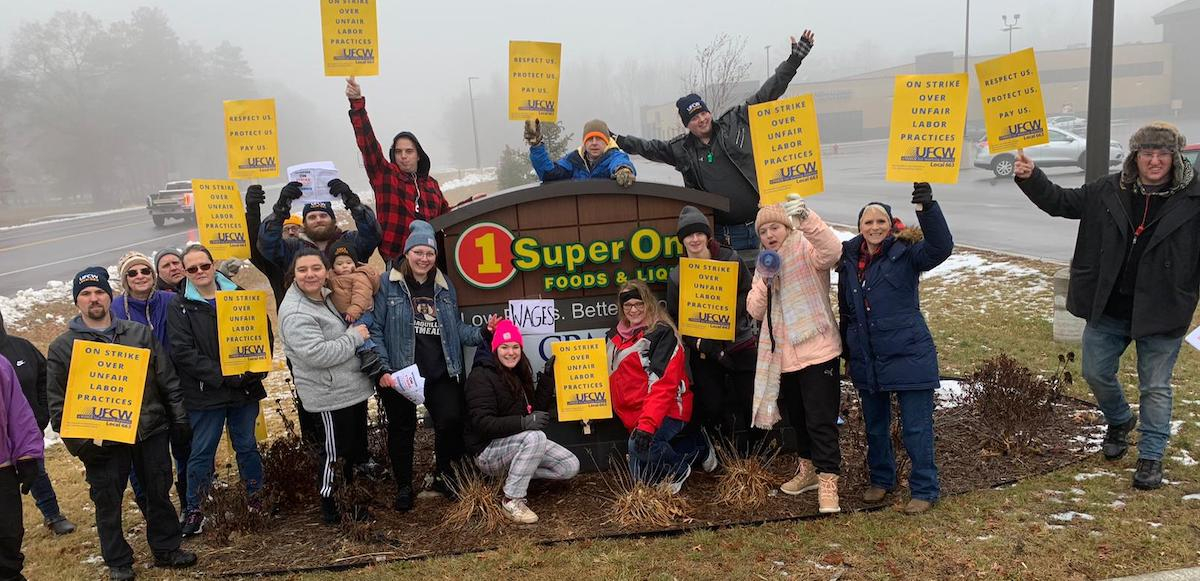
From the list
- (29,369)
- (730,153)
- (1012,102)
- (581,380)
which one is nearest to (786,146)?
(730,153)

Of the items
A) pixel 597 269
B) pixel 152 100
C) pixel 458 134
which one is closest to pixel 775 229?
pixel 597 269

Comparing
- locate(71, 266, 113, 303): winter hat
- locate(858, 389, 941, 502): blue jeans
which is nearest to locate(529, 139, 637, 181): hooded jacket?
locate(858, 389, 941, 502): blue jeans

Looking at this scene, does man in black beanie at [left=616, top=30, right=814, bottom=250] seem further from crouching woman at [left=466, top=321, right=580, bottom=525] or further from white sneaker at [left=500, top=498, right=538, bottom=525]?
white sneaker at [left=500, top=498, right=538, bottom=525]

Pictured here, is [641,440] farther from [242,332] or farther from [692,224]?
[242,332]

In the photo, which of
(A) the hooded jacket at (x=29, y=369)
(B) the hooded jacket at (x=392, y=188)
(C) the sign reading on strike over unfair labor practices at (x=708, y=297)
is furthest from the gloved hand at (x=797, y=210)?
(A) the hooded jacket at (x=29, y=369)

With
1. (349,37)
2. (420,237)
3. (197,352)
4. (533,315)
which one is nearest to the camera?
(197,352)

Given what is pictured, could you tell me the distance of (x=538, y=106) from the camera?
18.7 ft

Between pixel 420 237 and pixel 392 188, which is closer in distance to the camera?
pixel 420 237

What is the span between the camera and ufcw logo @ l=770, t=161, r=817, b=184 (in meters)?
4.98

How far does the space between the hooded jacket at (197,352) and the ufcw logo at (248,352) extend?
3.8 inches

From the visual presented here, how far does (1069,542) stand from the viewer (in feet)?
13.2

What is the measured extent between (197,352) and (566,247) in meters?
2.31

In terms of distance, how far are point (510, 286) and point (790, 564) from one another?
2.50 meters

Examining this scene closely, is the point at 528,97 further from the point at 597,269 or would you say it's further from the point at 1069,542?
the point at 1069,542
